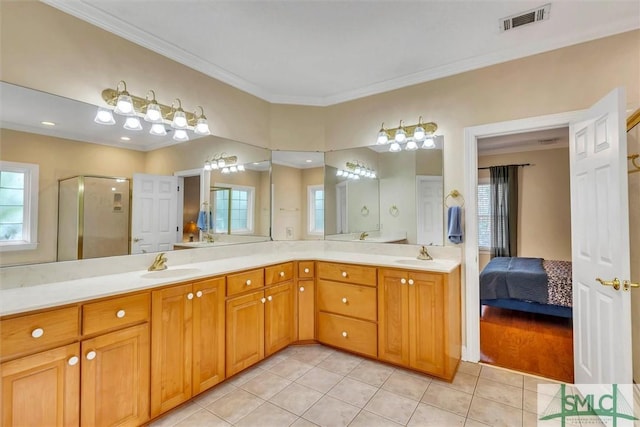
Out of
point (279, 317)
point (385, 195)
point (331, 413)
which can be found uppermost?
point (385, 195)

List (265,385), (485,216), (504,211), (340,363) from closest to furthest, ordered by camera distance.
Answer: (265,385) < (340,363) < (504,211) < (485,216)

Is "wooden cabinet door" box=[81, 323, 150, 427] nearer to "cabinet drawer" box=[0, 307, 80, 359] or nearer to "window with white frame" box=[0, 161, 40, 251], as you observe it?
"cabinet drawer" box=[0, 307, 80, 359]

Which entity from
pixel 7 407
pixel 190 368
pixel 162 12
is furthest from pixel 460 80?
pixel 7 407

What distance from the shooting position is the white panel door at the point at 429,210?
2.77 m

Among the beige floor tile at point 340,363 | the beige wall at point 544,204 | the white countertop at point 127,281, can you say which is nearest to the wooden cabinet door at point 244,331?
the white countertop at point 127,281

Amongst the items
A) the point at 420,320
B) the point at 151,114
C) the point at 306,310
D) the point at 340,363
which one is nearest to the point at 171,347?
the point at 306,310

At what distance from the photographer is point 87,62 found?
196 cm

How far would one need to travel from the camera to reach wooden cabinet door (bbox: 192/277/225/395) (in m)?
1.98

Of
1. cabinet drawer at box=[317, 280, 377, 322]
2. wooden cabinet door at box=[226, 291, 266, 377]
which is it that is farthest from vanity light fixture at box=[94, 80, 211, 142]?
cabinet drawer at box=[317, 280, 377, 322]

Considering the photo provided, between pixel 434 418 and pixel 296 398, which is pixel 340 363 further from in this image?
pixel 434 418

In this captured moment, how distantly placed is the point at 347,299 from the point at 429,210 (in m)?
1.17

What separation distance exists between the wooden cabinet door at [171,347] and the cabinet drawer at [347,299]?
4.13ft

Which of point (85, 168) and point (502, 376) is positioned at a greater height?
point (85, 168)

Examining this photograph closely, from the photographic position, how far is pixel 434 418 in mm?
1854
